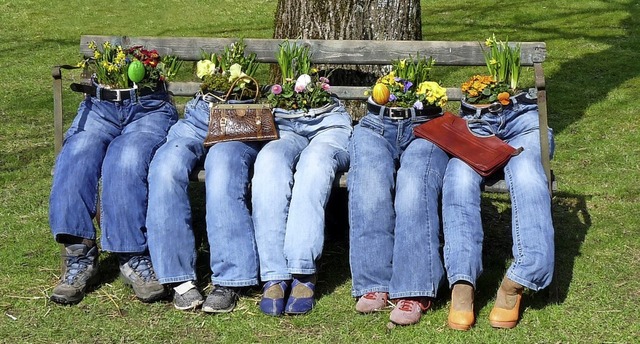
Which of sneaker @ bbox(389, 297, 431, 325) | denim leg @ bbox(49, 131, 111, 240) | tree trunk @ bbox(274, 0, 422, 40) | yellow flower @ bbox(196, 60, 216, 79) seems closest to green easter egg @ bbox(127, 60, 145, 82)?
yellow flower @ bbox(196, 60, 216, 79)

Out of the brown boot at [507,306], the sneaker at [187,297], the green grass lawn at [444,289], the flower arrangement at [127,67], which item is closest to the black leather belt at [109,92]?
the flower arrangement at [127,67]

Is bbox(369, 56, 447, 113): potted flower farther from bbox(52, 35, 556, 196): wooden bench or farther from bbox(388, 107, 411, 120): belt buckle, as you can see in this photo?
bbox(52, 35, 556, 196): wooden bench

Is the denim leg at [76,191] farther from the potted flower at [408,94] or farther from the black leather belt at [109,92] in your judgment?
the potted flower at [408,94]

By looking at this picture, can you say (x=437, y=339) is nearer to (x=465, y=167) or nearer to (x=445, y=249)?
(x=445, y=249)

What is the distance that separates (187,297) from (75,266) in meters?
0.58

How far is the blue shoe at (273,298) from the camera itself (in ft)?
13.3

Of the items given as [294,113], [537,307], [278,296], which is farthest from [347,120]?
[537,307]

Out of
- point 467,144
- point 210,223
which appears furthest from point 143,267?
point 467,144

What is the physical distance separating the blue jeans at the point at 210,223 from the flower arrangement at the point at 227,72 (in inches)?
17.8

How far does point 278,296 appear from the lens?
4078 millimetres

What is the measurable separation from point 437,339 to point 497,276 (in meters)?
0.77

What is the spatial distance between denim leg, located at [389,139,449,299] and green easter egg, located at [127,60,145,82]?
4.58 ft

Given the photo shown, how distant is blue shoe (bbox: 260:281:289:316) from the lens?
406 centimetres

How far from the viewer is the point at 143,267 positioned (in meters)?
4.25
